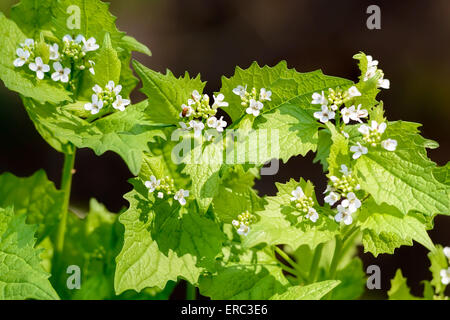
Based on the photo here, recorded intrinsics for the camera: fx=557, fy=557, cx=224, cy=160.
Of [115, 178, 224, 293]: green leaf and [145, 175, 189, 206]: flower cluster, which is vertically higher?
[145, 175, 189, 206]: flower cluster

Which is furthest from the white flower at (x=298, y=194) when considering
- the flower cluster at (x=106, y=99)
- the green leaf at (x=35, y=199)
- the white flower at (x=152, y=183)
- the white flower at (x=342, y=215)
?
the green leaf at (x=35, y=199)

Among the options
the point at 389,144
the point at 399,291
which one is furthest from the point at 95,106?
the point at 399,291

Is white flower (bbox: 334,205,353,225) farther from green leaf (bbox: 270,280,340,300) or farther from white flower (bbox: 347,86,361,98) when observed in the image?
white flower (bbox: 347,86,361,98)

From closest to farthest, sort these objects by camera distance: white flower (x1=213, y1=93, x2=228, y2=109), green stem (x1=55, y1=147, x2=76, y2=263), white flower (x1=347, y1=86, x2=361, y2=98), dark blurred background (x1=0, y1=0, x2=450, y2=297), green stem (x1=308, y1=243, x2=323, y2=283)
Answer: white flower (x1=347, y1=86, x2=361, y2=98) < white flower (x1=213, y1=93, x2=228, y2=109) < green stem (x1=308, y1=243, x2=323, y2=283) < green stem (x1=55, y1=147, x2=76, y2=263) < dark blurred background (x1=0, y1=0, x2=450, y2=297)

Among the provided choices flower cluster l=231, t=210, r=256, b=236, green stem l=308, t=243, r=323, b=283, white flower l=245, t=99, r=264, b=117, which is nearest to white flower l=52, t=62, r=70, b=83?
white flower l=245, t=99, r=264, b=117

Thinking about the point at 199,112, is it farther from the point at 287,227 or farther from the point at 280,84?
the point at 287,227

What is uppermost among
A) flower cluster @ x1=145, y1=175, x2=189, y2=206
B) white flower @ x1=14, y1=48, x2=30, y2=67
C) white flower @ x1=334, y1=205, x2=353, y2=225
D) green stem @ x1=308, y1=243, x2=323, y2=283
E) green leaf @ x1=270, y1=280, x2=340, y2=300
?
white flower @ x1=14, y1=48, x2=30, y2=67

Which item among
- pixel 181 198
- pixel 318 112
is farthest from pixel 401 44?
pixel 181 198
